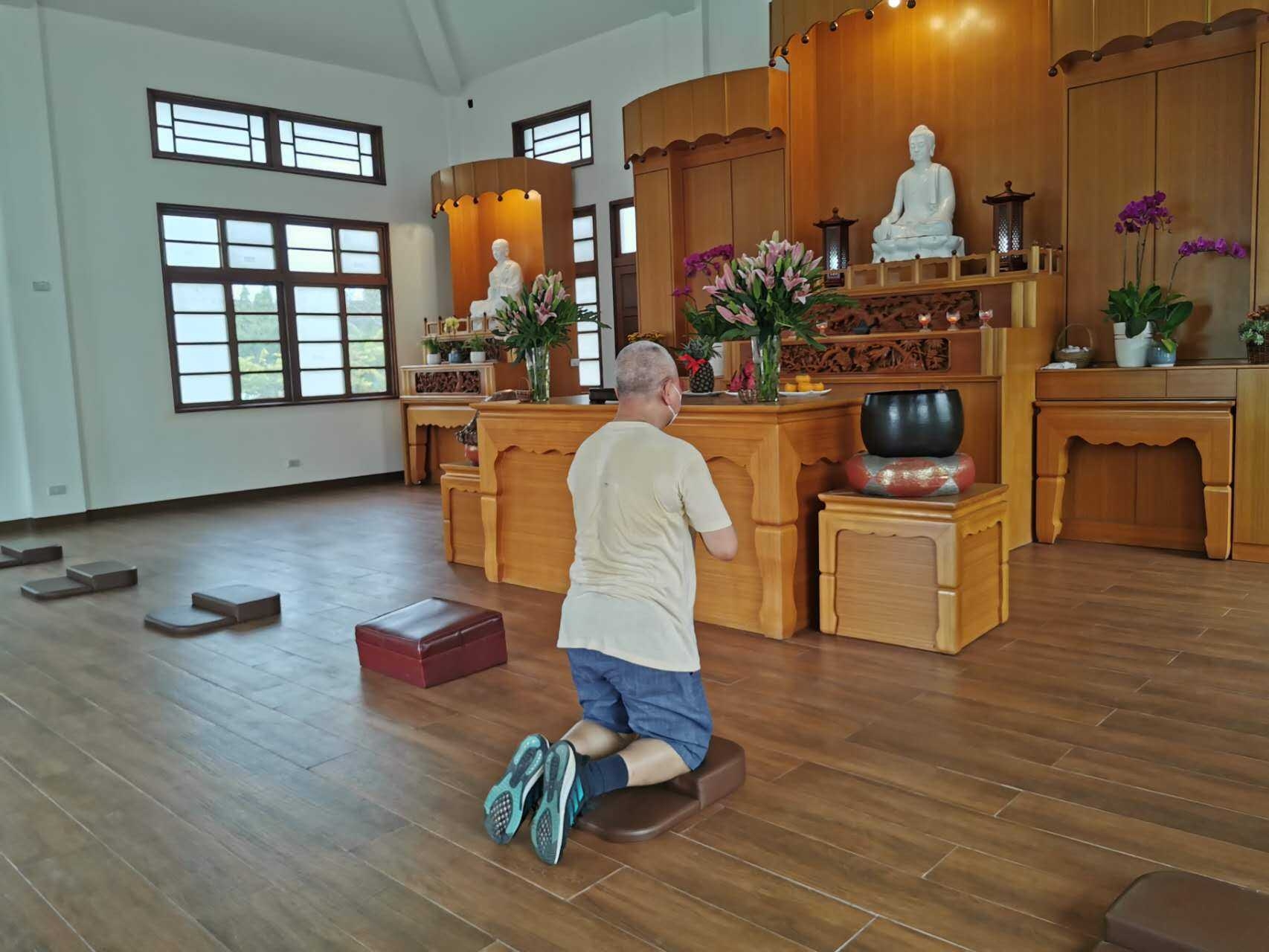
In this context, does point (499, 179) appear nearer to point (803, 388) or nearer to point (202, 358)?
point (202, 358)

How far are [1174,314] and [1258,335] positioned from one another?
0.55 metres

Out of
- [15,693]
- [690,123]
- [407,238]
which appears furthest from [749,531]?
[407,238]

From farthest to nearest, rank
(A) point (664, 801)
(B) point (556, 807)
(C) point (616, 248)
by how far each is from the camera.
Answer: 1. (C) point (616, 248)
2. (A) point (664, 801)
3. (B) point (556, 807)

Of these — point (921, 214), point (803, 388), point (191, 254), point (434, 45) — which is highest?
point (434, 45)

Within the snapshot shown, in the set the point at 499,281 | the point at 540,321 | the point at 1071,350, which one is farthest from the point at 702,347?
the point at 499,281

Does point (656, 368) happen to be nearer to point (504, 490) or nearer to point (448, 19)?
point (504, 490)

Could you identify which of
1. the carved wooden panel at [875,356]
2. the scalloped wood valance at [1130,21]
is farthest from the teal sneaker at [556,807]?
the scalloped wood valance at [1130,21]

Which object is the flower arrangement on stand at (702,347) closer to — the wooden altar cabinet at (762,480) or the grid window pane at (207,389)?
the wooden altar cabinet at (762,480)

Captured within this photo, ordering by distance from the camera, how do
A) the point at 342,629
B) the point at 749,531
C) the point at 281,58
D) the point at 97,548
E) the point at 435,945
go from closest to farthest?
the point at 435,945, the point at 749,531, the point at 342,629, the point at 97,548, the point at 281,58

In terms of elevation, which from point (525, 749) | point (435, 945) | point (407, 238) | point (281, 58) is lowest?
point (435, 945)

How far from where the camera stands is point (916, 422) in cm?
356

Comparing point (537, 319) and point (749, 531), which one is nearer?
point (749, 531)

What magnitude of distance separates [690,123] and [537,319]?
3159 mm

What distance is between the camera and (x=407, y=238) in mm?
9852
